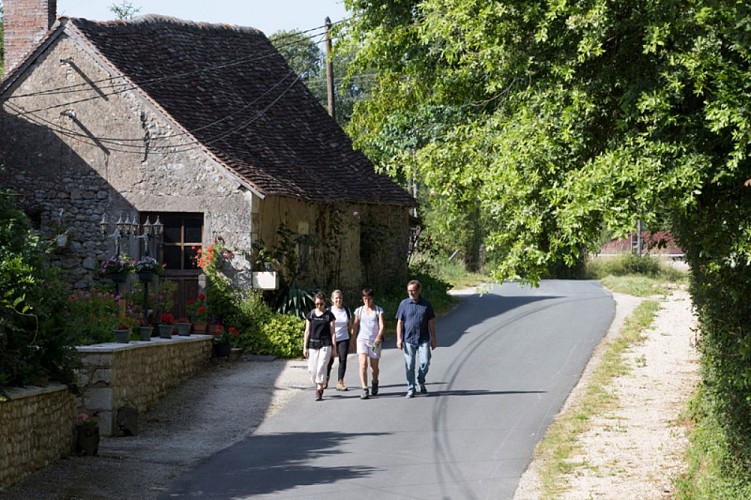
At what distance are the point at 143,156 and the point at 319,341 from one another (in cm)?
806

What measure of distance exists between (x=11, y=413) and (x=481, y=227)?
123 feet

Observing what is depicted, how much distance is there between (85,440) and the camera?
1205cm

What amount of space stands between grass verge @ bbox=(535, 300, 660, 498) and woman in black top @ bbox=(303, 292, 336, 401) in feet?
11.8

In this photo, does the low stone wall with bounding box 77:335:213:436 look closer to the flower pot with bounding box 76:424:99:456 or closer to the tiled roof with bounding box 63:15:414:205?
the flower pot with bounding box 76:424:99:456

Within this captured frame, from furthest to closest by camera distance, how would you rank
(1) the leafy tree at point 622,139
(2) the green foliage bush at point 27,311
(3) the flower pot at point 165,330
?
(3) the flower pot at point 165,330 < (2) the green foliage bush at point 27,311 < (1) the leafy tree at point 622,139

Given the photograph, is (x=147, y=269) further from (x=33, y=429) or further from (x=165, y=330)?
(x=33, y=429)

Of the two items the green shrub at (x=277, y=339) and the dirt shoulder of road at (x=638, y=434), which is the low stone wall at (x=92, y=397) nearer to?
the green shrub at (x=277, y=339)

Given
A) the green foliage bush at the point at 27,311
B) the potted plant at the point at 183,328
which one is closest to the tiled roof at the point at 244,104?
the potted plant at the point at 183,328

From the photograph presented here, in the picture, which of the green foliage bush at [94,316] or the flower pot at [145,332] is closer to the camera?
the green foliage bush at [94,316]

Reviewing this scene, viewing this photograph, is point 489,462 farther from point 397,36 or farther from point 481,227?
point 481,227

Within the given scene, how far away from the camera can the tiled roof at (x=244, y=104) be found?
2256 centimetres

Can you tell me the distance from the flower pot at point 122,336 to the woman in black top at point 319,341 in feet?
8.81

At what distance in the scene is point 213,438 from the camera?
1356cm

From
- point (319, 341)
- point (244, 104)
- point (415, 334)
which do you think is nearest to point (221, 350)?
point (319, 341)
